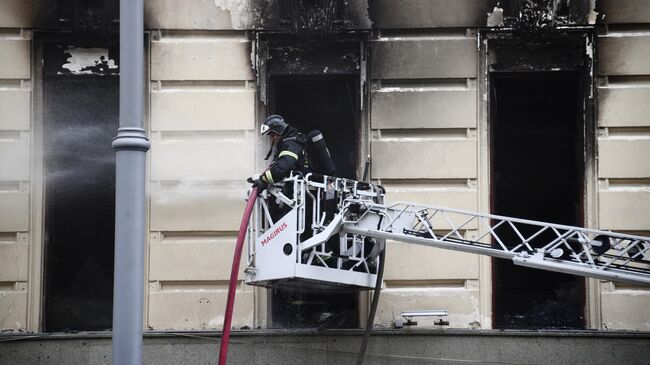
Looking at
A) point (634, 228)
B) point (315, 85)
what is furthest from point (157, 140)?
point (634, 228)

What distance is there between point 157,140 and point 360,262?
3.19 metres

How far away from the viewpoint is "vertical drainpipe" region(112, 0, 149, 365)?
289 inches

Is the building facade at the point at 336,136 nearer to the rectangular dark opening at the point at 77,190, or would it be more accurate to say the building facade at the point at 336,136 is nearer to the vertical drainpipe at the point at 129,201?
the rectangular dark opening at the point at 77,190

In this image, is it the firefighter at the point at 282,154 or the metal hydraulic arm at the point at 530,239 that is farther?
the firefighter at the point at 282,154

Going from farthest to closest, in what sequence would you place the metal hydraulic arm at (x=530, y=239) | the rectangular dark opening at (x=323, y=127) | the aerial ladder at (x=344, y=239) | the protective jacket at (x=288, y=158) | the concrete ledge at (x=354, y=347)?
the rectangular dark opening at (x=323, y=127), the concrete ledge at (x=354, y=347), the protective jacket at (x=288, y=158), the aerial ladder at (x=344, y=239), the metal hydraulic arm at (x=530, y=239)

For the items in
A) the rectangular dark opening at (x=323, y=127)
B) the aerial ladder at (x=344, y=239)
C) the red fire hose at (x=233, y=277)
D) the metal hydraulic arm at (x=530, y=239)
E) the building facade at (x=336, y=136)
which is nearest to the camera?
the metal hydraulic arm at (x=530, y=239)

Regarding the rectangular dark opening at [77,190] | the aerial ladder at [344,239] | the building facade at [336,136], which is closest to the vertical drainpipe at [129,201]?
the aerial ladder at [344,239]

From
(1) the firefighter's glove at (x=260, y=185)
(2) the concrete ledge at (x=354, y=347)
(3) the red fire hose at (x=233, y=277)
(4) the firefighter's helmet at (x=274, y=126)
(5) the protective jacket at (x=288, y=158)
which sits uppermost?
(4) the firefighter's helmet at (x=274, y=126)

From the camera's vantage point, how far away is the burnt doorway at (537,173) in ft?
37.7

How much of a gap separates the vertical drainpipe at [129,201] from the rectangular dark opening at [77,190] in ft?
13.9

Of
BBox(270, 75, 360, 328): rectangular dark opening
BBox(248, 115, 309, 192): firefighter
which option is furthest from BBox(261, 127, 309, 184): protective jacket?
BBox(270, 75, 360, 328): rectangular dark opening

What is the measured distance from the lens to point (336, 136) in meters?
11.7

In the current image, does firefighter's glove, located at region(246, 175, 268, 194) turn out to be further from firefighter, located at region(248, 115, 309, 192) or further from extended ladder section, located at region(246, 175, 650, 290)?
extended ladder section, located at region(246, 175, 650, 290)

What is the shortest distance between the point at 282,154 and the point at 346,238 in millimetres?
1139
